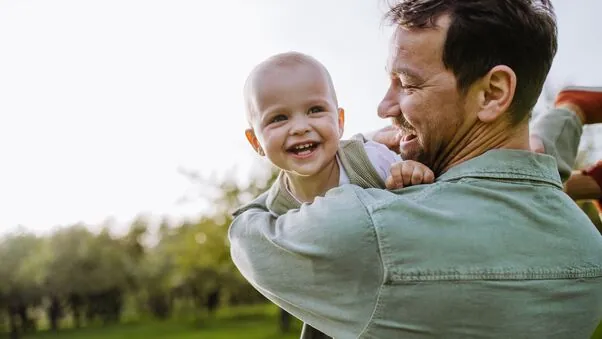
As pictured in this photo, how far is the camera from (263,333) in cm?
3628

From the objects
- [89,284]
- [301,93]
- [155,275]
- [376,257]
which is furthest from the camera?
[155,275]

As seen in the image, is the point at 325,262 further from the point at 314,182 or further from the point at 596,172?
the point at 596,172

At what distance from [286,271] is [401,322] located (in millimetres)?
342

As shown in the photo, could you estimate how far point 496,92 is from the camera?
85.0 inches

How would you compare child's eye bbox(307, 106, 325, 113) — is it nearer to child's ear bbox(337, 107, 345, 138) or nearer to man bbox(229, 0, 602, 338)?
child's ear bbox(337, 107, 345, 138)

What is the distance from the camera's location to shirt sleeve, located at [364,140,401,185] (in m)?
2.51

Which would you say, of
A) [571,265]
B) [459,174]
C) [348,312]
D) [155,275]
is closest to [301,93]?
[459,174]

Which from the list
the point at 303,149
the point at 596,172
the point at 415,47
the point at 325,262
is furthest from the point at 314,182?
the point at 596,172

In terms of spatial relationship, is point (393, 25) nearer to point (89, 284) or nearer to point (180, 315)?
point (89, 284)

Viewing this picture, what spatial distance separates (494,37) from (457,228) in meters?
0.63

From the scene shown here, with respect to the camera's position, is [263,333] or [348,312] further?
[263,333]

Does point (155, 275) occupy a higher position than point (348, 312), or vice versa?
point (348, 312)

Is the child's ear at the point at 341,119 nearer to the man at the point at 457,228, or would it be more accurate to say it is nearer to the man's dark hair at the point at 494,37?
the man at the point at 457,228

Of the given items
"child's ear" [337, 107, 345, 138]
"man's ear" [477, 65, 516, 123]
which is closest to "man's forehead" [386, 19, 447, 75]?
"man's ear" [477, 65, 516, 123]
